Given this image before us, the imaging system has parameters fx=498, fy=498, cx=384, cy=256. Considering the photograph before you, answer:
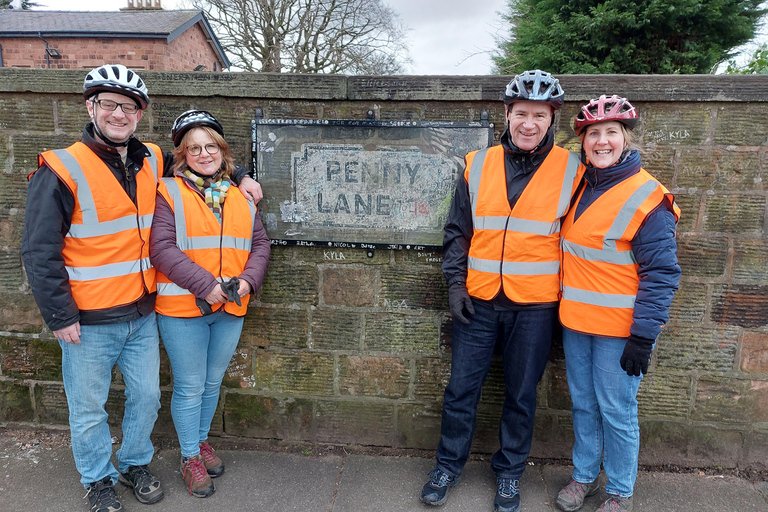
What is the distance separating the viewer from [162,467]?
10.1ft

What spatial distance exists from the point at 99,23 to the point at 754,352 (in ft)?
62.4

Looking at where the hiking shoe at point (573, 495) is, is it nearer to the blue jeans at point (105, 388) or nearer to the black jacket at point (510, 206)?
the black jacket at point (510, 206)

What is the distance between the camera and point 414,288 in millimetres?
3121

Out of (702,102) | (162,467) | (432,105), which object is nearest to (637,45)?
(702,102)

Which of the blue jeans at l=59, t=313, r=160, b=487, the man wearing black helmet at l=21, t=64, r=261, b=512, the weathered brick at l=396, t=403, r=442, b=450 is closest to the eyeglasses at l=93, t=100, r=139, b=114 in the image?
the man wearing black helmet at l=21, t=64, r=261, b=512

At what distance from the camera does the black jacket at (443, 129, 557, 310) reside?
8.28 feet

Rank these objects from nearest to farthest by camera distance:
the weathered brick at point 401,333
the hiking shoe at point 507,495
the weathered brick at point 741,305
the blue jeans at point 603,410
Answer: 1. the blue jeans at point 603,410
2. the hiking shoe at point 507,495
3. the weathered brick at point 741,305
4. the weathered brick at point 401,333

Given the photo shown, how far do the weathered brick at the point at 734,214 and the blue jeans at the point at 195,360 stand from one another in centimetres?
277

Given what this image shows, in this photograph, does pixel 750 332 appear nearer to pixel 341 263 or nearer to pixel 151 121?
pixel 341 263

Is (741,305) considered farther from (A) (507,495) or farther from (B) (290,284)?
(B) (290,284)

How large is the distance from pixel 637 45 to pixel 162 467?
9.66 meters

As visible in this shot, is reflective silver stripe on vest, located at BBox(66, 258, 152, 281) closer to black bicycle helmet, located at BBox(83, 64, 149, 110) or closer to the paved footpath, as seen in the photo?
black bicycle helmet, located at BBox(83, 64, 149, 110)

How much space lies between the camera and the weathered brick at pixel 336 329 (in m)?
3.19

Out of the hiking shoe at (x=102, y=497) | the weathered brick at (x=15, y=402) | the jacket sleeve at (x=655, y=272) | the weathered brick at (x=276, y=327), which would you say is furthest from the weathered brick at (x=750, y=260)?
the weathered brick at (x=15, y=402)
